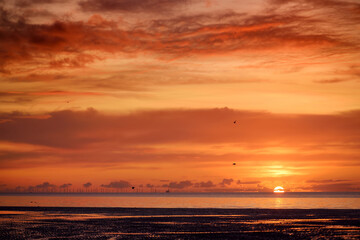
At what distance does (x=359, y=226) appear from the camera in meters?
81.8

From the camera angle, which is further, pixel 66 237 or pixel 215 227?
pixel 215 227

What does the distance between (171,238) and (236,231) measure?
14500mm

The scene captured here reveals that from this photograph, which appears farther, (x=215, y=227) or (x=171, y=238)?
(x=215, y=227)

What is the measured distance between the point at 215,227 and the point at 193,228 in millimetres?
4621

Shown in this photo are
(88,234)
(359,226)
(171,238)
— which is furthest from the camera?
(359,226)

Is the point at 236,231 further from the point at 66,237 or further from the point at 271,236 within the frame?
the point at 66,237

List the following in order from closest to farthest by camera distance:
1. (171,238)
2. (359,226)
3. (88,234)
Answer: (171,238), (88,234), (359,226)

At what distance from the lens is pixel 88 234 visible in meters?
68.4

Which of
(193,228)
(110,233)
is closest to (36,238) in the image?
(110,233)

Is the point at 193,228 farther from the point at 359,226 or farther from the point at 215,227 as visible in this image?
the point at 359,226

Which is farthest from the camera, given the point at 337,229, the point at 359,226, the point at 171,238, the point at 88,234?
the point at 359,226

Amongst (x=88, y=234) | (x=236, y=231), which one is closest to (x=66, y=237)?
(x=88, y=234)

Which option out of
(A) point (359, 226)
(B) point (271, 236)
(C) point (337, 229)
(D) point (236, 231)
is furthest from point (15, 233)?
(A) point (359, 226)

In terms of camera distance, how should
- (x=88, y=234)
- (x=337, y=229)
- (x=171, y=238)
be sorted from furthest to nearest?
(x=337, y=229) < (x=88, y=234) < (x=171, y=238)
